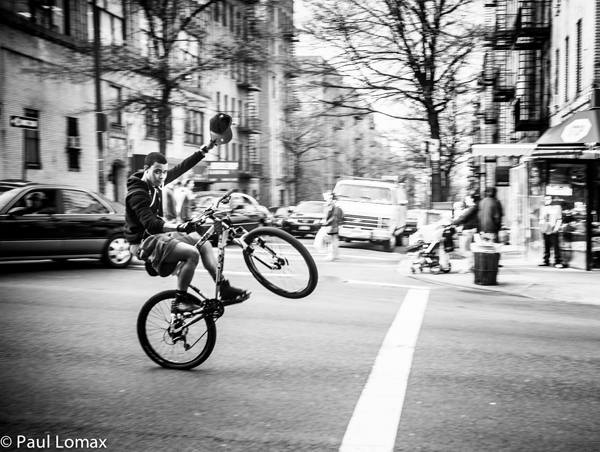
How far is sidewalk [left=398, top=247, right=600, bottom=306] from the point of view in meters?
12.2

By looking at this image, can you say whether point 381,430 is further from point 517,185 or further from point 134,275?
point 517,185

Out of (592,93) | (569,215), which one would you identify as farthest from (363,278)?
(592,93)

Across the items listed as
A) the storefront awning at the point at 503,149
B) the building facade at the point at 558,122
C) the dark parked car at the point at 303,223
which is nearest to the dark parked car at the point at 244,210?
the dark parked car at the point at 303,223

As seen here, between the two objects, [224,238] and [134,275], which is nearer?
[224,238]

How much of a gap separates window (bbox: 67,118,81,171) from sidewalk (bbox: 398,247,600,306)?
1617 centimetres

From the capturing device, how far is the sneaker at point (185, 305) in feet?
19.8

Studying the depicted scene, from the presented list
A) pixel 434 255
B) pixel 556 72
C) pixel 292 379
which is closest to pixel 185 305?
pixel 292 379

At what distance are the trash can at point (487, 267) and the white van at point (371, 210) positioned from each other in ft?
29.0

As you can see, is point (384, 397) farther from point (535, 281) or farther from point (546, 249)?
point (546, 249)

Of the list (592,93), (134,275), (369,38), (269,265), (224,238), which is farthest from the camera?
(369,38)

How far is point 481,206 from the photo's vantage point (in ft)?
53.5

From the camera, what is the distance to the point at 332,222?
1823 cm

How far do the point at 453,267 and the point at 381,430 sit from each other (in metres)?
13.0

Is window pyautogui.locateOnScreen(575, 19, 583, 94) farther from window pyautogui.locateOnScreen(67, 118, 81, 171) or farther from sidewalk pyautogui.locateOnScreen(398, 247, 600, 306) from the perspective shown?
window pyautogui.locateOnScreen(67, 118, 81, 171)
